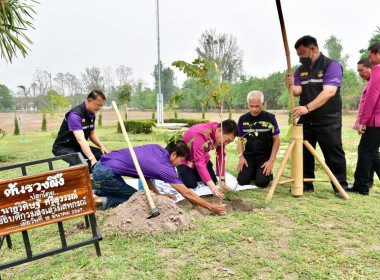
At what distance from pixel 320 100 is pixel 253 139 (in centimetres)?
127

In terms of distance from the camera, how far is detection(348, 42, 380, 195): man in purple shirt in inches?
144

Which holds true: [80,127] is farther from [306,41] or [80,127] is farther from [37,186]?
[306,41]

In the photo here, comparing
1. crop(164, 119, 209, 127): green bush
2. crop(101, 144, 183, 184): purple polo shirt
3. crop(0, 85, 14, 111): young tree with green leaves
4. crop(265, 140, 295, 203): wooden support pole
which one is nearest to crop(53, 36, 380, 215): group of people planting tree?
crop(101, 144, 183, 184): purple polo shirt

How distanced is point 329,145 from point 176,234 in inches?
96.8

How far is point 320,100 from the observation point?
3.52m

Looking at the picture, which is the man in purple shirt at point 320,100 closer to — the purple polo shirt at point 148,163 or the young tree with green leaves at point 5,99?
the purple polo shirt at point 148,163

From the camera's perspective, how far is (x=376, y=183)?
198 inches

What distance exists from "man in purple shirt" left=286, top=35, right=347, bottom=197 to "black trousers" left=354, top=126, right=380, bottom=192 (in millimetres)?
240

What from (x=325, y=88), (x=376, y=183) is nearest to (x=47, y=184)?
(x=325, y=88)

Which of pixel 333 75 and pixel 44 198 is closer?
pixel 44 198

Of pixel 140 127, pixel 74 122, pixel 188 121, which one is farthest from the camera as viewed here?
pixel 188 121

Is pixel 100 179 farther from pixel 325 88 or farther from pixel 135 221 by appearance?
pixel 325 88

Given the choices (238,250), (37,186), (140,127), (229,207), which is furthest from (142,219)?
(140,127)

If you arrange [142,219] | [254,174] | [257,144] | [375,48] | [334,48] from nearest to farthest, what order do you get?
[142,219]
[375,48]
[257,144]
[254,174]
[334,48]
